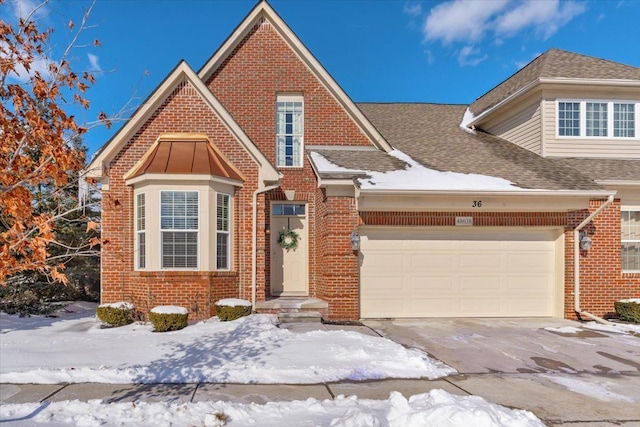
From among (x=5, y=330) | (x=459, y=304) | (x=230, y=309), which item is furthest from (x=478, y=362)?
(x=5, y=330)

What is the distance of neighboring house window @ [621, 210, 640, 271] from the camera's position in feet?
37.8

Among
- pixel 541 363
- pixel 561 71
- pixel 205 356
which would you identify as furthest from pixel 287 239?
pixel 561 71

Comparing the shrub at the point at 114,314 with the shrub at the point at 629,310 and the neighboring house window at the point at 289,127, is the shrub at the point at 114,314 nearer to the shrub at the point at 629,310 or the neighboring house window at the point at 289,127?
the neighboring house window at the point at 289,127

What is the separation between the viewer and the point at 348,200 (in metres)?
10.6

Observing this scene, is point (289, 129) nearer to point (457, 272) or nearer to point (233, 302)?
point (233, 302)

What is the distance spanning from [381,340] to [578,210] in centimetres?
666

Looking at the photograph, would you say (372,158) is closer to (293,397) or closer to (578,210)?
(578,210)

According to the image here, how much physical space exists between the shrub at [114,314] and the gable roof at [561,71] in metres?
12.5

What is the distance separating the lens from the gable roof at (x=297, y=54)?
41.8ft

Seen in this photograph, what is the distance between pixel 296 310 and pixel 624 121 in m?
11.2

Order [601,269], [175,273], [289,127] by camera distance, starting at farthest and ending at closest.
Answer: [289,127]
[601,269]
[175,273]

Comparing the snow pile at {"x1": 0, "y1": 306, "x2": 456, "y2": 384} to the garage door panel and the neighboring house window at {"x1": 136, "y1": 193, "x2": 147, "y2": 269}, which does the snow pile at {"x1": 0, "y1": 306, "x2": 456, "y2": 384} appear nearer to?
the neighboring house window at {"x1": 136, "y1": 193, "x2": 147, "y2": 269}

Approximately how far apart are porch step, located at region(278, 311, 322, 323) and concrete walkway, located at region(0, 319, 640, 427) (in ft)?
8.54

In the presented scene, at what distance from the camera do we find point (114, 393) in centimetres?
542
